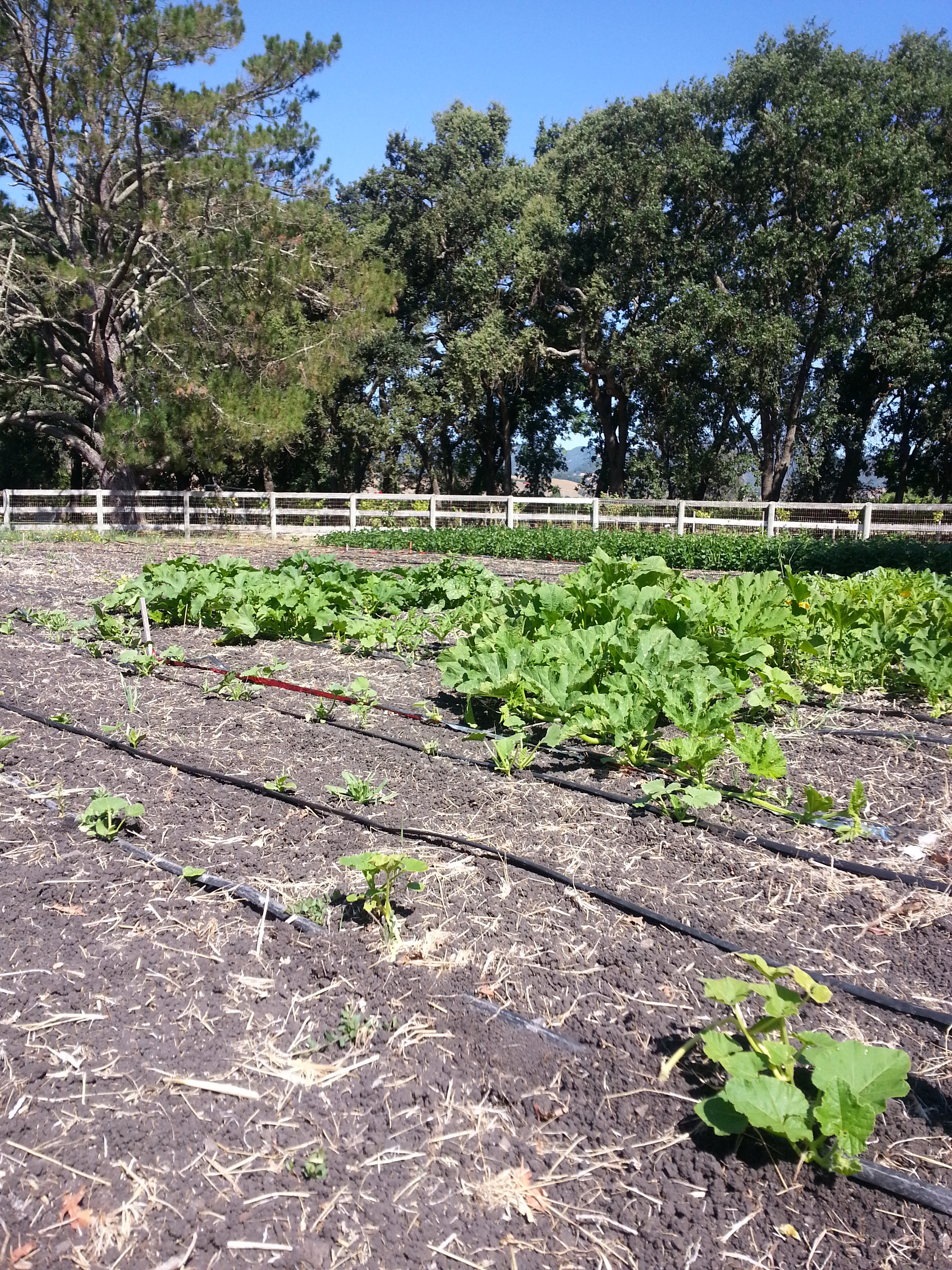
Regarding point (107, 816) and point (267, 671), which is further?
point (267, 671)

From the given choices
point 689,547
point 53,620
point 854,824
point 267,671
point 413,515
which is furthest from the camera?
point 413,515

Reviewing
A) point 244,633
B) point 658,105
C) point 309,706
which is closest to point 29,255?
point 658,105

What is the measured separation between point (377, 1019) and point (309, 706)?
7.65ft

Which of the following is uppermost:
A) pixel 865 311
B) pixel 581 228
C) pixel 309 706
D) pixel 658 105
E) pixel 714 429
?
pixel 658 105

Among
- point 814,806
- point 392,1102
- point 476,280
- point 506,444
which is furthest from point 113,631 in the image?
point 506,444

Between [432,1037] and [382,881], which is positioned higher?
[382,881]

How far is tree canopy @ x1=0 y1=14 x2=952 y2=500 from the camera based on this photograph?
16844mm

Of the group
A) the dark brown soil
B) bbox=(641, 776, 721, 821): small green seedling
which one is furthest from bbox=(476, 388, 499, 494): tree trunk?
the dark brown soil

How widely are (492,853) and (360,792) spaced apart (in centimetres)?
54

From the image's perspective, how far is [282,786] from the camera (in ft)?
10.3

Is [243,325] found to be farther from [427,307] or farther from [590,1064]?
[590,1064]

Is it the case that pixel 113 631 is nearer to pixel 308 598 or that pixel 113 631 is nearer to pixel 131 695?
pixel 308 598

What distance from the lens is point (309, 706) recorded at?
4184 mm

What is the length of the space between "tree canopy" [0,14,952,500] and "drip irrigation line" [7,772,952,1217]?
15.4 metres
